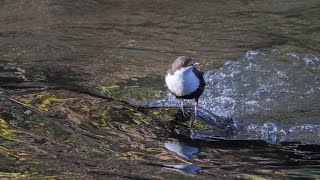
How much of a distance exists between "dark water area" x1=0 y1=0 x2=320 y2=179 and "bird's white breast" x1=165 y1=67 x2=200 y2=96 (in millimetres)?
420

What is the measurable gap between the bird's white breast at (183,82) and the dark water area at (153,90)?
16.5 inches

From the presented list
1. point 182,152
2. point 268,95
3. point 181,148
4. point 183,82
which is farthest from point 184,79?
point 268,95

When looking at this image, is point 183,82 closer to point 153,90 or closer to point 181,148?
point 181,148

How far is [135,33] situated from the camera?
11109 mm

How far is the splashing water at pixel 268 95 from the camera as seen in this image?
22.5ft

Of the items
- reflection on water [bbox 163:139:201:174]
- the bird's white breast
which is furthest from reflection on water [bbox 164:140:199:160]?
the bird's white breast

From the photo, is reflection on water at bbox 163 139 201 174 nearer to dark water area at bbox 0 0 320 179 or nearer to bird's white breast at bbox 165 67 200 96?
dark water area at bbox 0 0 320 179

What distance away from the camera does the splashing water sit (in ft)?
22.5

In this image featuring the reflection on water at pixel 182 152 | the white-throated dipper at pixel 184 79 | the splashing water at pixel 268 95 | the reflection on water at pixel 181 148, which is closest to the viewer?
the reflection on water at pixel 182 152

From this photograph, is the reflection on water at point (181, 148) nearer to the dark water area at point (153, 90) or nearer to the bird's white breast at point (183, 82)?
the dark water area at point (153, 90)

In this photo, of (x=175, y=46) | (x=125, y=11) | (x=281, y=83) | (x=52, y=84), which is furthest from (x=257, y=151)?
(x=125, y=11)

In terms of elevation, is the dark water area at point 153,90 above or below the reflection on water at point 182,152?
above

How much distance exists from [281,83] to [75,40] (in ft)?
12.6

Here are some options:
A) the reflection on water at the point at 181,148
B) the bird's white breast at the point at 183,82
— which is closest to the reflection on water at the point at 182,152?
the reflection on water at the point at 181,148
